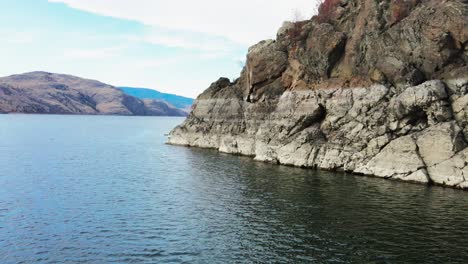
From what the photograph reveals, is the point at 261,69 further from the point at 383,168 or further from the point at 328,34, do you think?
the point at 383,168

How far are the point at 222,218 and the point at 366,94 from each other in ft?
124

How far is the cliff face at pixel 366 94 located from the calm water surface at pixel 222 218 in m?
5.30

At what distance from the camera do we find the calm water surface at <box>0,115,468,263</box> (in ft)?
90.4

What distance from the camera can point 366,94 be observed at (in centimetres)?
6316

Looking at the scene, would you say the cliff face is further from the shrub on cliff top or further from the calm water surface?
the calm water surface

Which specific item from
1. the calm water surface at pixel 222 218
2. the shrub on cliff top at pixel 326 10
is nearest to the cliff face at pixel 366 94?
the shrub on cliff top at pixel 326 10

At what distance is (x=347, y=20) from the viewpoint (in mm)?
74938

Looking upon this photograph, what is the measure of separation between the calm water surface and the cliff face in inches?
209

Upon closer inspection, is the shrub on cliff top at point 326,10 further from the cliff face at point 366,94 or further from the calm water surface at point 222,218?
the calm water surface at point 222,218

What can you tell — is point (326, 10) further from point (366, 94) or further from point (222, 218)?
point (222, 218)

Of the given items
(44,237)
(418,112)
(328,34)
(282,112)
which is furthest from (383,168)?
(44,237)

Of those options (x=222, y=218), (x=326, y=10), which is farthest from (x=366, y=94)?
(x=222, y=218)

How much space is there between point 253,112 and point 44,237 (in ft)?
197

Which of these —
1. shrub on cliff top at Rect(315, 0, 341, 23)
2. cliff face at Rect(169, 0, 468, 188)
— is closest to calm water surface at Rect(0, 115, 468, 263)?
cliff face at Rect(169, 0, 468, 188)
